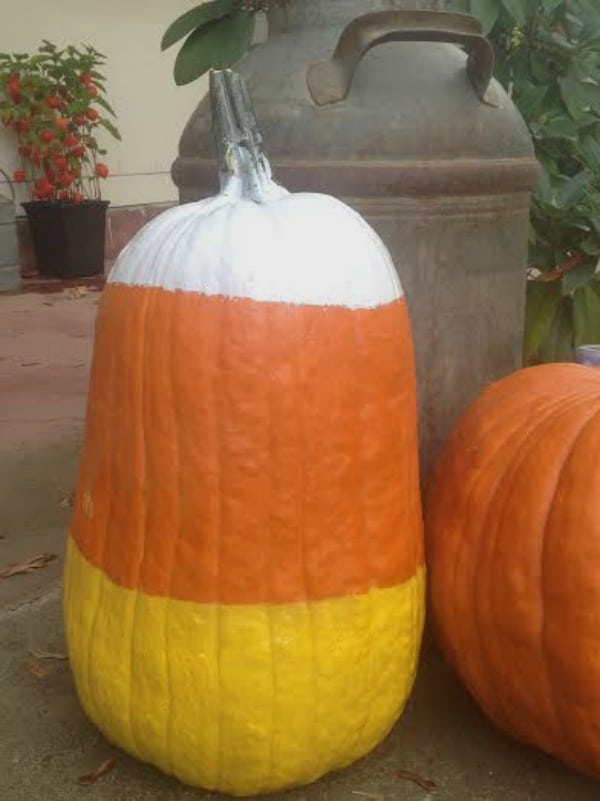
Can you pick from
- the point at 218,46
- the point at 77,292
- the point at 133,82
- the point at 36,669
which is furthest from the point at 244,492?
the point at 133,82

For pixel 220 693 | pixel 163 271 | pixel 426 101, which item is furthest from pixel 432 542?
pixel 426 101

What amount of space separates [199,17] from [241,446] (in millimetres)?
1220

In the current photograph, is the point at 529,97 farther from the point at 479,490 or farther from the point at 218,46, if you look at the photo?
the point at 479,490

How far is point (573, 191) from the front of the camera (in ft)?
7.83

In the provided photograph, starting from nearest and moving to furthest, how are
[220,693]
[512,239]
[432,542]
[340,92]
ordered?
[220,693], [432,542], [340,92], [512,239]

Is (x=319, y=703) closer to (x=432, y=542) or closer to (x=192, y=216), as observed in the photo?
(x=432, y=542)

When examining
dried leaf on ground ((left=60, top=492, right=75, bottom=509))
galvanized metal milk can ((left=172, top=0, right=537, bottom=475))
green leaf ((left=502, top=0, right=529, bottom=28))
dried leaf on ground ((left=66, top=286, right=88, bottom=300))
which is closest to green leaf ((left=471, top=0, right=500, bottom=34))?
green leaf ((left=502, top=0, right=529, bottom=28))

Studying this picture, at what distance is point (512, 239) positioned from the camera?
1853 millimetres

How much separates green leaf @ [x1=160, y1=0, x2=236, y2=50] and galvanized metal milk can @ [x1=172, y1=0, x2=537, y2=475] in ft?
0.88

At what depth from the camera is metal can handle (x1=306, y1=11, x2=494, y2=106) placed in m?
1.58

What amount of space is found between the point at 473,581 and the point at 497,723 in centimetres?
21

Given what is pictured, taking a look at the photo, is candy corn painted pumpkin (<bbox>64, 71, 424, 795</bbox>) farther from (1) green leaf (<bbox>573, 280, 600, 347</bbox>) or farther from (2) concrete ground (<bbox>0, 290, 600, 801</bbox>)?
(1) green leaf (<bbox>573, 280, 600, 347</bbox>)

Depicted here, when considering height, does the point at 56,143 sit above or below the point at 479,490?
above

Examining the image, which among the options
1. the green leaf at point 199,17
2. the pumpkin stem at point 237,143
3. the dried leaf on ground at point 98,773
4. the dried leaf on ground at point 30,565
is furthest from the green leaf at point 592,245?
the dried leaf on ground at point 98,773
